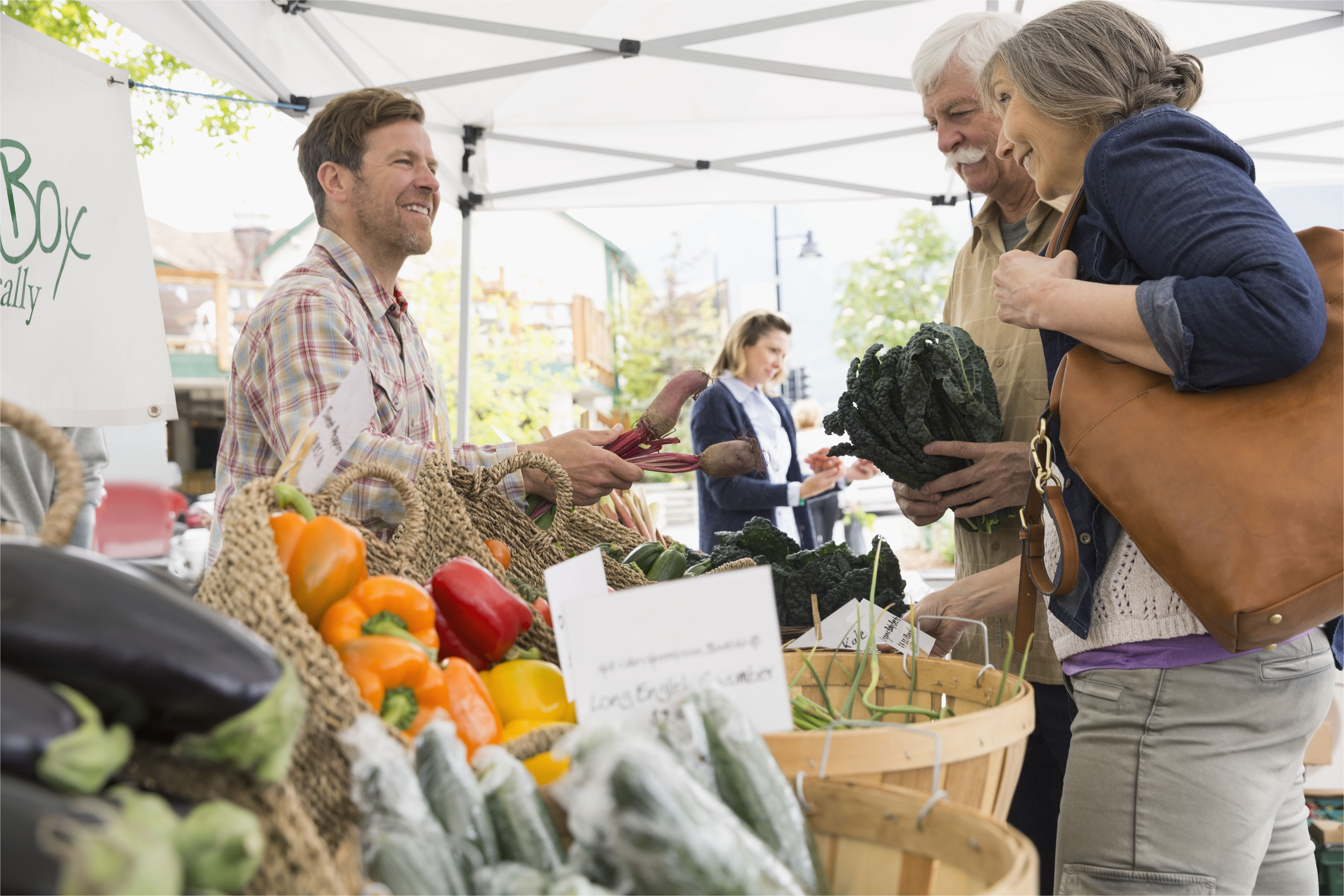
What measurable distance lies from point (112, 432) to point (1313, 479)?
14020mm

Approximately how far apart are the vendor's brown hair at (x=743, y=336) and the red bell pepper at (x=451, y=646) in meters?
3.25

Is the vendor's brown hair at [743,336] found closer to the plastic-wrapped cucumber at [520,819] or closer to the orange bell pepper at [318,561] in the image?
the orange bell pepper at [318,561]

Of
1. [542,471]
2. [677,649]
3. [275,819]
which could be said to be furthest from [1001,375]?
[275,819]

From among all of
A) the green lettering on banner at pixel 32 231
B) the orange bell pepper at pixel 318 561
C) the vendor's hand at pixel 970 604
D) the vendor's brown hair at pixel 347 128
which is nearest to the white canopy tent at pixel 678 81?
the green lettering on banner at pixel 32 231

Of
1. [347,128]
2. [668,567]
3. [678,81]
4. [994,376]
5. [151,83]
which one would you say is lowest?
[668,567]

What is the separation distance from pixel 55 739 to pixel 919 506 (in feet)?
5.53

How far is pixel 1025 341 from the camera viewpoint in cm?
202

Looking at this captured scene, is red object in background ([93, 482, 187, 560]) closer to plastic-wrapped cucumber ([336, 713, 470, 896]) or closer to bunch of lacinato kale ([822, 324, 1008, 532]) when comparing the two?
bunch of lacinato kale ([822, 324, 1008, 532])

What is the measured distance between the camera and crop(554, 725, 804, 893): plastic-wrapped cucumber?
680mm

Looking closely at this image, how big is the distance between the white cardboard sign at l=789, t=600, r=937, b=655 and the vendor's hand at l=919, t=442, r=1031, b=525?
0.33m

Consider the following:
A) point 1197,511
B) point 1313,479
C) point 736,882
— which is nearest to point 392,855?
point 736,882

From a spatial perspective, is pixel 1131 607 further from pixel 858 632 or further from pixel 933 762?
pixel 933 762

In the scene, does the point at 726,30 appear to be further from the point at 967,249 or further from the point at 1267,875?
the point at 1267,875

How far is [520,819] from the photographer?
800 millimetres
